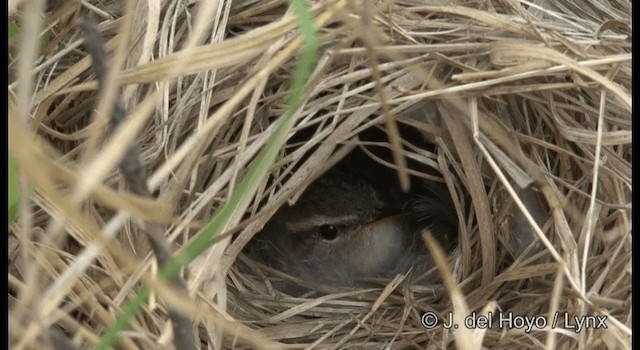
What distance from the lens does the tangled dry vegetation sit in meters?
1.26

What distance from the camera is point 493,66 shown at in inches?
57.2

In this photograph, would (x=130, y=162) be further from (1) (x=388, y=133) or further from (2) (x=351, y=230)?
(2) (x=351, y=230)

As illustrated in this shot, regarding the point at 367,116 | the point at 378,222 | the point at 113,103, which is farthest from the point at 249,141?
the point at 378,222

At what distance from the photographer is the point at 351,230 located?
223 centimetres

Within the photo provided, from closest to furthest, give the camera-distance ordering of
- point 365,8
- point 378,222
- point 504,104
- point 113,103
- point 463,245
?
point 113,103, point 365,8, point 504,104, point 463,245, point 378,222

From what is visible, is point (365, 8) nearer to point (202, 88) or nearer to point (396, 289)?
point (202, 88)

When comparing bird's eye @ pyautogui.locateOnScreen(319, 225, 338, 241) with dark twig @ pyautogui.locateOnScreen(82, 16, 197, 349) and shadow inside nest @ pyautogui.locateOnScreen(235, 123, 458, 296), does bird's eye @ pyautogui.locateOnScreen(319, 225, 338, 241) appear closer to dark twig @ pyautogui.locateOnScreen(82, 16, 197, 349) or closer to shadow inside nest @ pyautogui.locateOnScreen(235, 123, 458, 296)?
shadow inside nest @ pyautogui.locateOnScreen(235, 123, 458, 296)

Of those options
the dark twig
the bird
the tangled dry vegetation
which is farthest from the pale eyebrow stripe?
the dark twig

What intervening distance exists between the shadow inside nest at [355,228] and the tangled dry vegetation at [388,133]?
1.19ft

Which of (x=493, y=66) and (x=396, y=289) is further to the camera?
(x=396, y=289)

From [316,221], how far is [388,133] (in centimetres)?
88

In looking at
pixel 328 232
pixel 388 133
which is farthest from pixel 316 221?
pixel 388 133

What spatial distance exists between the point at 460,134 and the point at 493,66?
0.17 metres

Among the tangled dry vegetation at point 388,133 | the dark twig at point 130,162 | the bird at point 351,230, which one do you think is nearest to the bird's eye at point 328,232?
the bird at point 351,230
